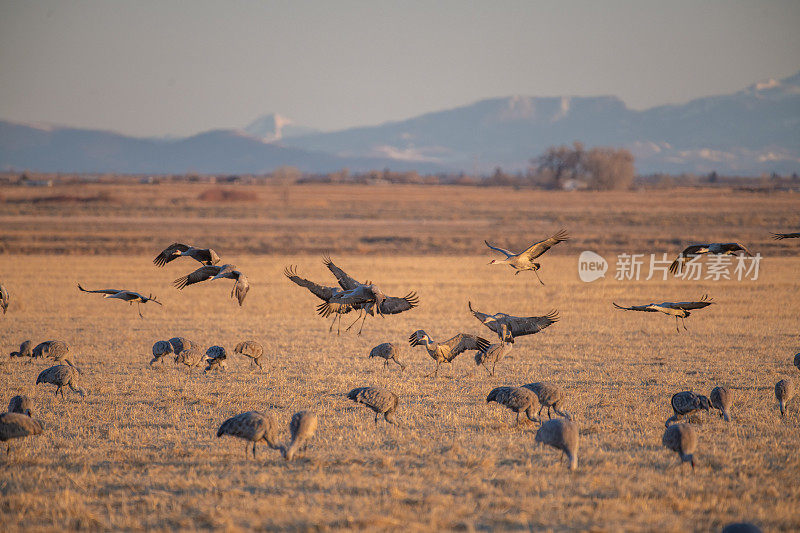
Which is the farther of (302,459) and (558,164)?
(558,164)

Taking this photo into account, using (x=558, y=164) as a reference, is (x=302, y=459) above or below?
below

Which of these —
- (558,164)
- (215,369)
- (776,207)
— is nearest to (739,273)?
(215,369)

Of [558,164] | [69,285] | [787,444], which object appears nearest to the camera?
[787,444]

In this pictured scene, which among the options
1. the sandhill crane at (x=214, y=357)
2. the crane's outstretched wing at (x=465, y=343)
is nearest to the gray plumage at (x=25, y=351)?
the sandhill crane at (x=214, y=357)

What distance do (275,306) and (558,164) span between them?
4293 inches

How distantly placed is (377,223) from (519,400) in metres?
44.0

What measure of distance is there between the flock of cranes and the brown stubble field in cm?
30

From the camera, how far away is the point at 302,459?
825 cm

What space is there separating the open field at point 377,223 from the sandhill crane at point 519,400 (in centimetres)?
2776

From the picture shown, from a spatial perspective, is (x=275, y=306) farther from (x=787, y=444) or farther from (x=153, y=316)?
(x=787, y=444)

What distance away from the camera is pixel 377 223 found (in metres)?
52.6

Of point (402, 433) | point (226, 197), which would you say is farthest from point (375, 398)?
point (226, 197)

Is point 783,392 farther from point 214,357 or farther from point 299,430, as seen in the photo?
point 214,357

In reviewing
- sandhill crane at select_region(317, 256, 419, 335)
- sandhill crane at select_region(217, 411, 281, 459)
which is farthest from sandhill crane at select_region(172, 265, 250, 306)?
sandhill crane at select_region(217, 411, 281, 459)
